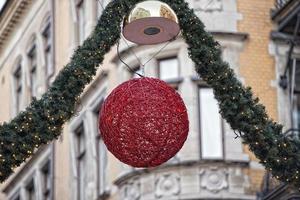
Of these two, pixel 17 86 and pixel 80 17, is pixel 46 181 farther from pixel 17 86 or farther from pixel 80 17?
pixel 80 17

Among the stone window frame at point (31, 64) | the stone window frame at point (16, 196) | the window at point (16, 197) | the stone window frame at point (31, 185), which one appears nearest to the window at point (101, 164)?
the stone window frame at point (31, 185)

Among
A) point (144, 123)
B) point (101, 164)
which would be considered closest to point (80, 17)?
point (101, 164)

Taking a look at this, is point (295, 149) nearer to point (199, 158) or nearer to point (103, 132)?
point (103, 132)

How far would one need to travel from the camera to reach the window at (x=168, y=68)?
2162 centimetres

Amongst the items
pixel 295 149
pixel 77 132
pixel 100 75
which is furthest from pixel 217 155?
pixel 295 149

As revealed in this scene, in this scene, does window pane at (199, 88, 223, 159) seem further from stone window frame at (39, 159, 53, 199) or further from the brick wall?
stone window frame at (39, 159, 53, 199)

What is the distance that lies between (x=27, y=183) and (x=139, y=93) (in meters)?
17.9

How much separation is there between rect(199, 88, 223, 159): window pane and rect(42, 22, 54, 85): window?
7251 millimetres

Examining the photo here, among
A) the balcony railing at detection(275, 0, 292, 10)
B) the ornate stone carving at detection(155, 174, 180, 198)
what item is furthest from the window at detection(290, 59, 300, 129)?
the ornate stone carving at detection(155, 174, 180, 198)

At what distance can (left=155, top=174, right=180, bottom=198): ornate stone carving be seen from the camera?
2073 centimetres

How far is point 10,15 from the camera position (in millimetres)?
31391

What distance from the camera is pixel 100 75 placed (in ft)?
78.0

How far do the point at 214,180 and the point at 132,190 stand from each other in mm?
1778

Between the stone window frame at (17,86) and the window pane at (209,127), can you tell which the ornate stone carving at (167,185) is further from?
the stone window frame at (17,86)
